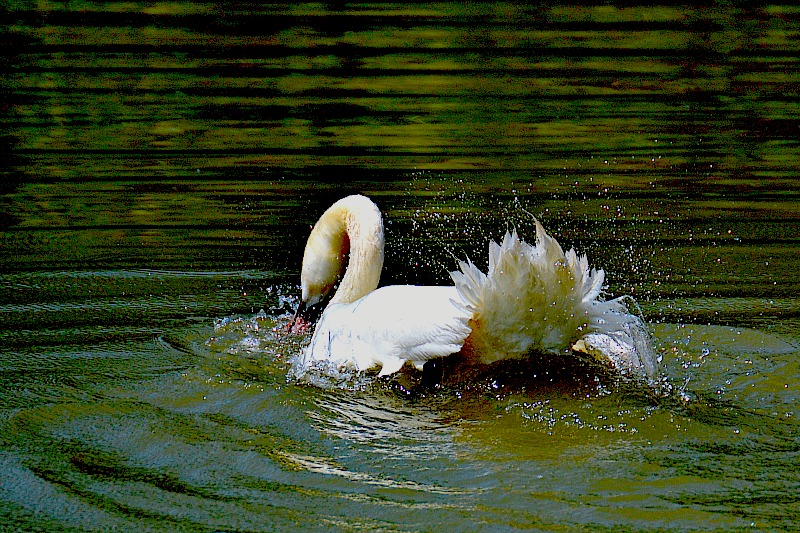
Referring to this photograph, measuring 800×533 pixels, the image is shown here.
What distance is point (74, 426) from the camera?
17.5 feet

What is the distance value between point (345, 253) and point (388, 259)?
156 cm

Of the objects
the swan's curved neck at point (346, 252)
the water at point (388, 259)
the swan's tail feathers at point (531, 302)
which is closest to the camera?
the water at point (388, 259)

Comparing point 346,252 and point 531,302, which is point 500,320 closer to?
point 531,302

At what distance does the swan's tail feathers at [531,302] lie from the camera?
522cm

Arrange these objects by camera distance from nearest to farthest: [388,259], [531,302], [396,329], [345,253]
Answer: [531,302] < [396,329] < [345,253] < [388,259]

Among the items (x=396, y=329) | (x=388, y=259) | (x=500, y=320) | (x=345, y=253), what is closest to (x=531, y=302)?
(x=500, y=320)

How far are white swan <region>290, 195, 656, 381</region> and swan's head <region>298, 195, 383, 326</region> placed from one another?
588 millimetres

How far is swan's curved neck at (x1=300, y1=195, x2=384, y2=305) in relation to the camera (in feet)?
22.2

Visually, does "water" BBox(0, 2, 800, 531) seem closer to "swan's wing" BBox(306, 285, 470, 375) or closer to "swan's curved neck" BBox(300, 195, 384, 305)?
"swan's wing" BBox(306, 285, 470, 375)

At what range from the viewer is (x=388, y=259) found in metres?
8.66

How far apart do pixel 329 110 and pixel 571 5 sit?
10019 mm

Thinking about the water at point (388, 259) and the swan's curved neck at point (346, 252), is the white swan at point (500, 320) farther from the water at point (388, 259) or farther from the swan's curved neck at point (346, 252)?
the swan's curved neck at point (346, 252)

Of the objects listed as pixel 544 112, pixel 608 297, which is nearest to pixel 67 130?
pixel 544 112

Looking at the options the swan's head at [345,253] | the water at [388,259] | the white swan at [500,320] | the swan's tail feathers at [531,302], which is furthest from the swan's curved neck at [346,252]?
the swan's tail feathers at [531,302]
